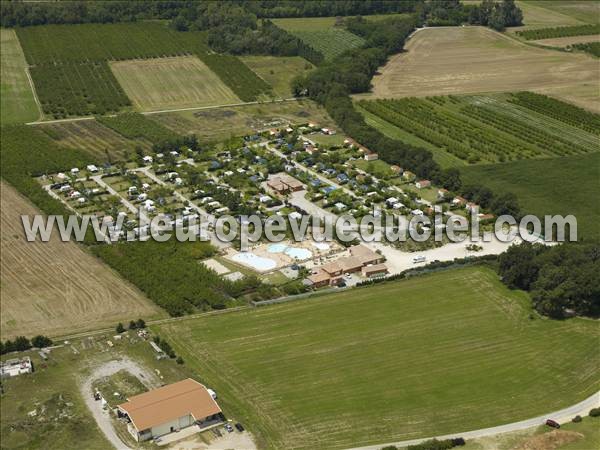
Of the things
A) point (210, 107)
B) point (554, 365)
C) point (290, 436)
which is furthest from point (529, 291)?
point (210, 107)

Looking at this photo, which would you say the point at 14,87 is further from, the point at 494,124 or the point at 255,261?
the point at 494,124

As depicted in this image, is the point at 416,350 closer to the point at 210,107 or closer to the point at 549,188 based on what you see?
the point at 549,188

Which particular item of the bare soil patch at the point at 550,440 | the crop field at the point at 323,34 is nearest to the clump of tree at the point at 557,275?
the bare soil patch at the point at 550,440

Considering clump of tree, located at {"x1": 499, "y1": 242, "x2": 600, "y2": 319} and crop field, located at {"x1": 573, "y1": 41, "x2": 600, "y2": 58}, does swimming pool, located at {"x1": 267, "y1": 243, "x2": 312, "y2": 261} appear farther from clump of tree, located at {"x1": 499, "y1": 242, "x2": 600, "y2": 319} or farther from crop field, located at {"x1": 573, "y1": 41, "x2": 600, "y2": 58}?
crop field, located at {"x1": 573, "y1": 41, "x2": 600, "y2": 58}

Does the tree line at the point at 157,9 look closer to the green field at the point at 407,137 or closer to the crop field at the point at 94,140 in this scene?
the crop field at the point at 94,140

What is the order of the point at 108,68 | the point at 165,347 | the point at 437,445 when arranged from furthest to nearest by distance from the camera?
1. the point at 108,68
2. the point at 165,347
3. the point at 437,445

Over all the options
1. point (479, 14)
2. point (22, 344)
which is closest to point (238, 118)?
point (22, 344)
